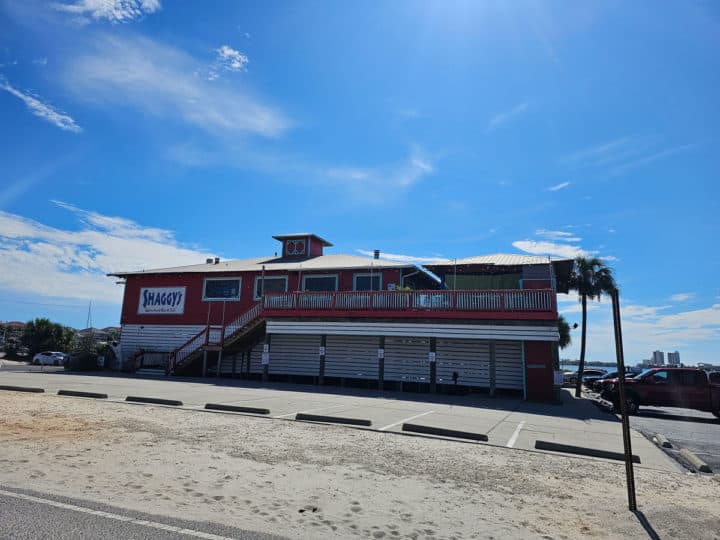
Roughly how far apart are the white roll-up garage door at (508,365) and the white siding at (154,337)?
18145 mm

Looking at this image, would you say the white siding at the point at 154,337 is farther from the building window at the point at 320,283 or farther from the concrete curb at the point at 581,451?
the concrete curb at the point at 581,451

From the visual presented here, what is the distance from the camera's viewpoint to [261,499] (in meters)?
5.21

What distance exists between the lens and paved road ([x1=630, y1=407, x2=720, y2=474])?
9.71 metres

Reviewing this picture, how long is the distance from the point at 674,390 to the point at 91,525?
18.9 metres

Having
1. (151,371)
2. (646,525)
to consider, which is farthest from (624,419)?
(151,371)

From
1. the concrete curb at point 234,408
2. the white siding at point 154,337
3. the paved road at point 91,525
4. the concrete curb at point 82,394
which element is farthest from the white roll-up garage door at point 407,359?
the paved road at point 91,525

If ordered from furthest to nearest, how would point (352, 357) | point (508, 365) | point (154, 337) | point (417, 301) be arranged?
point (154, 337) → point (352, 357) → point (417, 301) → point (508, 365)

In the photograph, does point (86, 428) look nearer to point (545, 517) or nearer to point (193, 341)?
point (545, 517)

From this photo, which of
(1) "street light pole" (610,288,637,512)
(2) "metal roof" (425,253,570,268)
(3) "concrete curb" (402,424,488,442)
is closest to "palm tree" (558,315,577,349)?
(2) "metal roof" (425,253,570,268)

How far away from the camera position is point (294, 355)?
25.8m

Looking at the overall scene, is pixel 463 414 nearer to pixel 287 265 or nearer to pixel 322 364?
pixel 322 364

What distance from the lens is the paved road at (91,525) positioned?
13.2ft

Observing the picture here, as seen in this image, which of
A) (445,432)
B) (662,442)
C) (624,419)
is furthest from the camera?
(662,442)

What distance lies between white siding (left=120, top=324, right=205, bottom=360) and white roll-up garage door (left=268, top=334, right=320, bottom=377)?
20.0 feet
